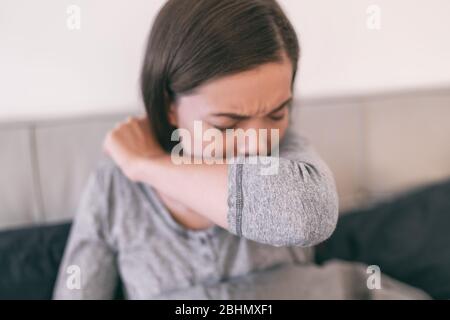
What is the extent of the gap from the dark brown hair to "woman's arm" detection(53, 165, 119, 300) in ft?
0.78

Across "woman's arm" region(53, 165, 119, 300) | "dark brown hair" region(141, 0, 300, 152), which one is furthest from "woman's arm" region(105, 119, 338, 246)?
"woman's arm" region(53, 165, 119, 300)

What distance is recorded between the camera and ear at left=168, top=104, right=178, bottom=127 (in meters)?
0.53

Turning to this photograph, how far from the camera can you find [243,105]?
463 mm

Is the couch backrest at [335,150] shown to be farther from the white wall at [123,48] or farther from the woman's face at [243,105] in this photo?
the woman's face at [243,105]

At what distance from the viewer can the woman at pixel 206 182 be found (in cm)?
43

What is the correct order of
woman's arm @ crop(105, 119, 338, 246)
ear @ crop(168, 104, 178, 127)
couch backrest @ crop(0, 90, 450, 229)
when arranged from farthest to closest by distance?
1. couch backrest @ crop(0, 90, 450, 229)
2. ear @ crop(168, 104, 178, 127)
3. woman's arm @ crop(105, 119, 338, 246)

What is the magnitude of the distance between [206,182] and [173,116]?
5.1 inches

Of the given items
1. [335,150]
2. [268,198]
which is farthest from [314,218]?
[335,150]

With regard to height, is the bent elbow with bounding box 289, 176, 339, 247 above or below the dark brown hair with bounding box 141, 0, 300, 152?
below

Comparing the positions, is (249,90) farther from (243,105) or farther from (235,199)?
(235,199)

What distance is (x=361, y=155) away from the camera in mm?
835

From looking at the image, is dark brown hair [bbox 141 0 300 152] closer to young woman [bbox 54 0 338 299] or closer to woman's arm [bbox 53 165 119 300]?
young woman [bbox 54 0 338 299]
